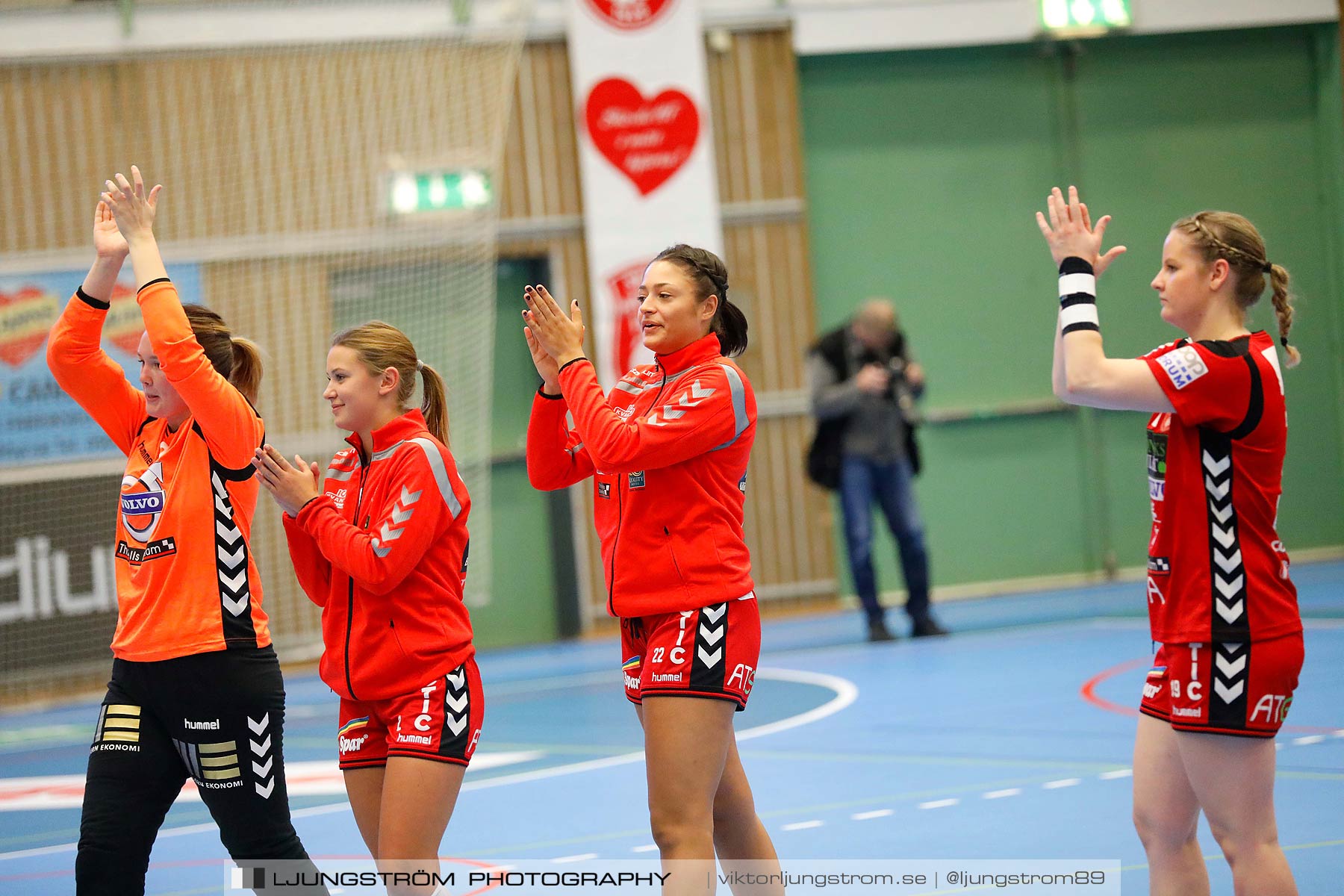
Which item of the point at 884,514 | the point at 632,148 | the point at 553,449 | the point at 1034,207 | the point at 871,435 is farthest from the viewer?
the point at 1034,207

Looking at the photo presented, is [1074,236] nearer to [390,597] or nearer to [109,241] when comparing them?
[390,597]

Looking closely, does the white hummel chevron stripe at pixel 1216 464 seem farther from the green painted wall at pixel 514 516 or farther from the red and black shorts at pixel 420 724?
the green painted wall at pixel 514 516

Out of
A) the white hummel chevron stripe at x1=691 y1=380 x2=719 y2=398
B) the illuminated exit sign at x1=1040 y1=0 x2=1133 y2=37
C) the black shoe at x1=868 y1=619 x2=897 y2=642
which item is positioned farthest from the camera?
the illuminated exit sign at x1=1040 y1=0 x2=1133 y2=37

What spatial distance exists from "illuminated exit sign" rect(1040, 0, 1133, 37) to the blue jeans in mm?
4872

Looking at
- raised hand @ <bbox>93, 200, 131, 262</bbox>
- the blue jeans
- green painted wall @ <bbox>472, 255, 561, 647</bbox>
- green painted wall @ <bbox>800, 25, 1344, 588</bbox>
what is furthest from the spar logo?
green painted wall @ <bbox>800, 25, 1344, 588</bbox>

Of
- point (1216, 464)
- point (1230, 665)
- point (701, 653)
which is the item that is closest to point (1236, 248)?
point (1216, 464)

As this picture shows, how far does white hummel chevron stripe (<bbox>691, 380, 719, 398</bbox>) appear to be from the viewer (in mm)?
3350

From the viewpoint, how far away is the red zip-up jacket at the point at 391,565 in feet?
10.8

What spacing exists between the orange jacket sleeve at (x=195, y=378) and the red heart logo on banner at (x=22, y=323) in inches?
308

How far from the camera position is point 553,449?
3734mm

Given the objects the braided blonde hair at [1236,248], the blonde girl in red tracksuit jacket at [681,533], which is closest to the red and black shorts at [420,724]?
the blonde girl in red tracksuit jacket at [681,533]

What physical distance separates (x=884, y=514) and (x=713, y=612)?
22.0ft

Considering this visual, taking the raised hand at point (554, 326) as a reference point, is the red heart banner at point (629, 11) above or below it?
above

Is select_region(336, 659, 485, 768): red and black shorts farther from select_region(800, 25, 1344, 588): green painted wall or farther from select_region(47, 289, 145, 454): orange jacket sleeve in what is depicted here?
select_region(800, 25, 1344, 588): green painted wall
